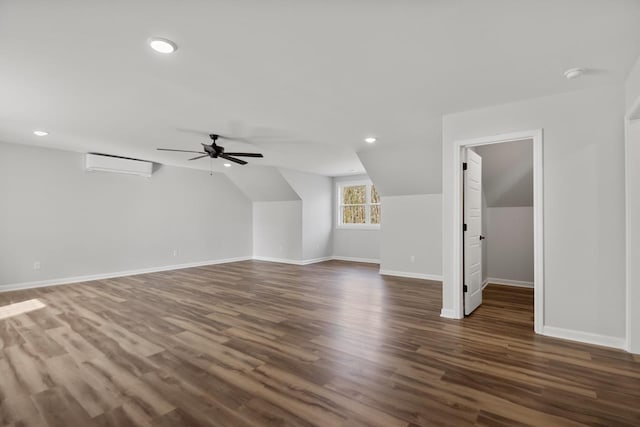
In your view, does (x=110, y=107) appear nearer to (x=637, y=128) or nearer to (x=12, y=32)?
(x=12, y=32)

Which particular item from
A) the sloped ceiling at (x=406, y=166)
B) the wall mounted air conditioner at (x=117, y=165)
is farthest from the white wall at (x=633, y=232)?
the wall mounted air conditioner at (x=117, y=165)

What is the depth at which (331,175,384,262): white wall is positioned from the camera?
27.5 ft

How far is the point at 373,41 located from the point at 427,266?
5.01 meters

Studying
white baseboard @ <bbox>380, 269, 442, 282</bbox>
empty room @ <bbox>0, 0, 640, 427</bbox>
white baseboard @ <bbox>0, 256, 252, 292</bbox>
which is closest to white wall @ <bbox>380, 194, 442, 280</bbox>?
white baseboard @ <bbox>380, 269, 442, 282</bbox>

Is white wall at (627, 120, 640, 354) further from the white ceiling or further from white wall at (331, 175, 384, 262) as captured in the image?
white wall at (331, 175, 384, 262)

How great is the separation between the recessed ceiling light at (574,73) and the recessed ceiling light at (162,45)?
3103 millimetres

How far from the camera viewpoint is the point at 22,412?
1933mm

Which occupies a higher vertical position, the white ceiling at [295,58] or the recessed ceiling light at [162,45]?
the white ceiling at [295,58]

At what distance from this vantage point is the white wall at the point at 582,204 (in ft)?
9.41

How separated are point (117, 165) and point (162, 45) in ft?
16.3

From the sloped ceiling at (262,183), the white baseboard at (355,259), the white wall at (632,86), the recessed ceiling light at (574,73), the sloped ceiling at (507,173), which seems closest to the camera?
the white wall at (632,86)

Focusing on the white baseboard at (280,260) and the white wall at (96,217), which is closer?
the white wall at (96,217)

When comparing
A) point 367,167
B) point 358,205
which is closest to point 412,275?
point 367,167

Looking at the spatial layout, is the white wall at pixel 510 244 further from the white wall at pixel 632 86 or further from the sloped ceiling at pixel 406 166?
the white wall at pixel 632 86
